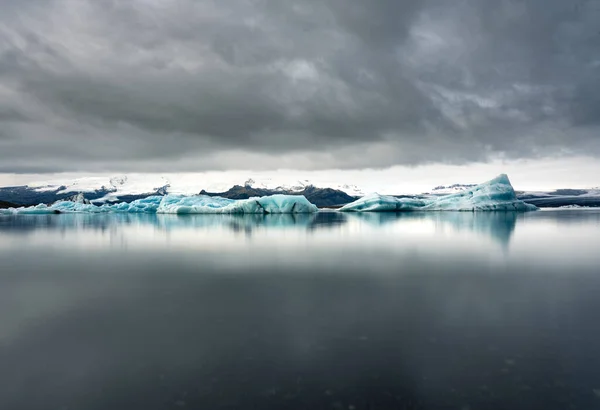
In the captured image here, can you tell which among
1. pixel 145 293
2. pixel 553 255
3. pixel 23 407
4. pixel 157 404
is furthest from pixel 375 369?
pixel 553 255

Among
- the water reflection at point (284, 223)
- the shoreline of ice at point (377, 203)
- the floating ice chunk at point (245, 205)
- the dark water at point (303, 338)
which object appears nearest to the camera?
the dark water at point (303, 338)

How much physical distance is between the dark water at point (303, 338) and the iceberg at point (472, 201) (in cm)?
4766

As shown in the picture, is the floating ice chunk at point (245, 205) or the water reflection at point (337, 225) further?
the floating ice chunk at point (245, 205)

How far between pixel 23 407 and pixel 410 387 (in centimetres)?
433

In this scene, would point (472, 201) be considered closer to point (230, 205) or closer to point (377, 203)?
point (377, 203)

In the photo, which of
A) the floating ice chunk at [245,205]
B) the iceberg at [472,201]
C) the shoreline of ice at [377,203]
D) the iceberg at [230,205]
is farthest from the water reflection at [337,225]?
the iceberg at [230,205]

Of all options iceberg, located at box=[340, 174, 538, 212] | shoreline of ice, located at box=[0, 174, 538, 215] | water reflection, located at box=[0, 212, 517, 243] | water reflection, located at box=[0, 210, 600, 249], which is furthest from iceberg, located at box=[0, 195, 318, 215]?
water reflection, located at box=[0, 210, 600, 249]

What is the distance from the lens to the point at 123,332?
646cm

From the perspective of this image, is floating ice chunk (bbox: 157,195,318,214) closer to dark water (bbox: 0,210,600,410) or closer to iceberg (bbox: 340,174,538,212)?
iceberg (bbox: 340,174,538,212)

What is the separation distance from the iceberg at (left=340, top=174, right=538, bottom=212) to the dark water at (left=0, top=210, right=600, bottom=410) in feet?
156

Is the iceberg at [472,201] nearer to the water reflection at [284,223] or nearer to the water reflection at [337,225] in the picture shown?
the water reflection at [284,223]

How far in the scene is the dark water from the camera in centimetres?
433

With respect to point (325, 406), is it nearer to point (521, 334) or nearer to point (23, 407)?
point (23, 407)

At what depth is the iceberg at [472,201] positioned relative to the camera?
185ft
